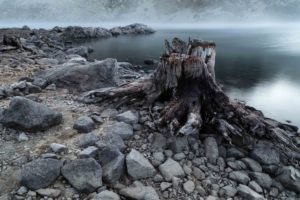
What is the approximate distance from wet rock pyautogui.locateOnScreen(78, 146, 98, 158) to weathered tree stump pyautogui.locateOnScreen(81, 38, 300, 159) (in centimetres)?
129

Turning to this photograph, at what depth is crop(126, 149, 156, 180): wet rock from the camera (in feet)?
13.9

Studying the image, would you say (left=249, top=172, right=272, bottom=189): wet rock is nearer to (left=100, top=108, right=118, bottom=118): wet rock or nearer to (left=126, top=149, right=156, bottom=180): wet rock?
(left=126, top=149, right=156, bottom=180): wet rock

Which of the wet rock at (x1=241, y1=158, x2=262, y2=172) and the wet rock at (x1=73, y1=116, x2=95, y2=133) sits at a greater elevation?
the wet rock at (x1=73, y1=116, x2=95, y2=133)

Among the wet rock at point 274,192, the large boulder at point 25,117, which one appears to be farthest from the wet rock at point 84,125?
the wet rock at point 274,192

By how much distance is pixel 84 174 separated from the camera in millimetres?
3922

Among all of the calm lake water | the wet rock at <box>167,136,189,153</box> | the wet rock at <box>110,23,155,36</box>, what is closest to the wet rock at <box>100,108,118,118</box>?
the wet rock at <box>167,136,189,153</box>

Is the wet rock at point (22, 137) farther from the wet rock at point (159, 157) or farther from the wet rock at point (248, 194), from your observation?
the wet rock at point (248, 194)

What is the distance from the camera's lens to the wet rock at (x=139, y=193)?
3887 mm

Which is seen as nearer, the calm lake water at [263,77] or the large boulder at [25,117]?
the large boulder at [25,117]

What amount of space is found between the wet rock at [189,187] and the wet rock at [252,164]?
114 cm

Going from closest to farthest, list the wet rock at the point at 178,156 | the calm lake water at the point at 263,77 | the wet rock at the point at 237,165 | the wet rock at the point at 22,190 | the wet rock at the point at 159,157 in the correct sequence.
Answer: the wet rock at the point at 22,190
the wet rock at the point at 159,157
the wet rock at the point at 178,156
the wet rock at the point at 237,165
the calm lake water at the point at 263,77

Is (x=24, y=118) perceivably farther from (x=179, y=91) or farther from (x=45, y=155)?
(x=179, y=91)

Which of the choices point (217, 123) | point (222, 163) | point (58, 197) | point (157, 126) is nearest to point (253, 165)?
point (222, 163)

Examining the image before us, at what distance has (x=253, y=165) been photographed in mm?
4957
